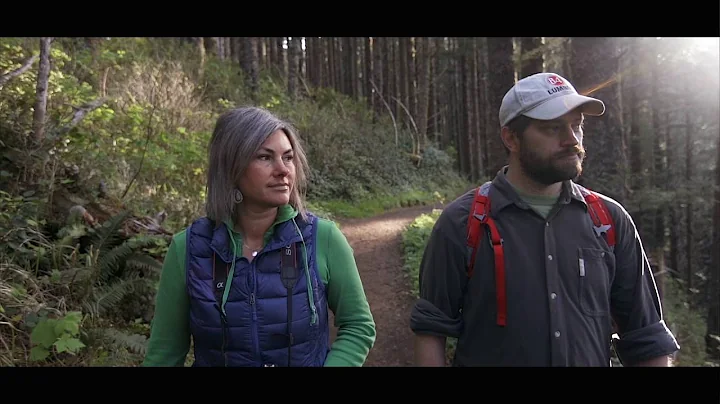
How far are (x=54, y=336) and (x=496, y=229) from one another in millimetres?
3623

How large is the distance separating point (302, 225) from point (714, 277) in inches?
359

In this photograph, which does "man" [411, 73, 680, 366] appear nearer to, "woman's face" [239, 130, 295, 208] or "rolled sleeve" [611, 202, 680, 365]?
"rolled sleeve" [611, 202, 680, 365]

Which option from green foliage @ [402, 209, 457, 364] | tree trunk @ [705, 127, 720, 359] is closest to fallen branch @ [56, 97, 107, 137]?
green foliage @ [402, 209, 457, 364]

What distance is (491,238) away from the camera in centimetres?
177

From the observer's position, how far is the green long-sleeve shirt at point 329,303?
77.2 inches

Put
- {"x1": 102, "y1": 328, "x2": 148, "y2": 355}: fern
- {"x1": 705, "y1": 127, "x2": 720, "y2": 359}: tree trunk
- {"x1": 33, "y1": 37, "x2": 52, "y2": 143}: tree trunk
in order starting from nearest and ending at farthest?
{"x1": 102, "y1": 328, "x2": 148, "y2": 355}: fern < {"x1": 33, "y1": 37, "x2": 52, "y2": 143}: tree trunk < {"x1": 705, "y1": 127, "x2": 720, "y2": 359}: tree trunk

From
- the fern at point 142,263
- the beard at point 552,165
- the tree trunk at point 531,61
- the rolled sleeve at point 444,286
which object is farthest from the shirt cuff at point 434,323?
the tree trunk at point 531,61

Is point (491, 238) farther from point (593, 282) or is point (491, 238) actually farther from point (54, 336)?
point (54, 336)

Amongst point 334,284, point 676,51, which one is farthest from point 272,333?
point 676,51

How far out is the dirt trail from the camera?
571 centimetres

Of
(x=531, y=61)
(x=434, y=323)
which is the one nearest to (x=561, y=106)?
(x=434, y=323)

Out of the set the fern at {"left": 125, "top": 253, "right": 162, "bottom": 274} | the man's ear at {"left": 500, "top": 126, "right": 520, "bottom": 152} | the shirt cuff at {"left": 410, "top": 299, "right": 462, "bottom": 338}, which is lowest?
the fern at {"left": 125, "top": 253, "right": 162, "bottom": 274}

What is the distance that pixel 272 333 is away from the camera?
6.20 ft
